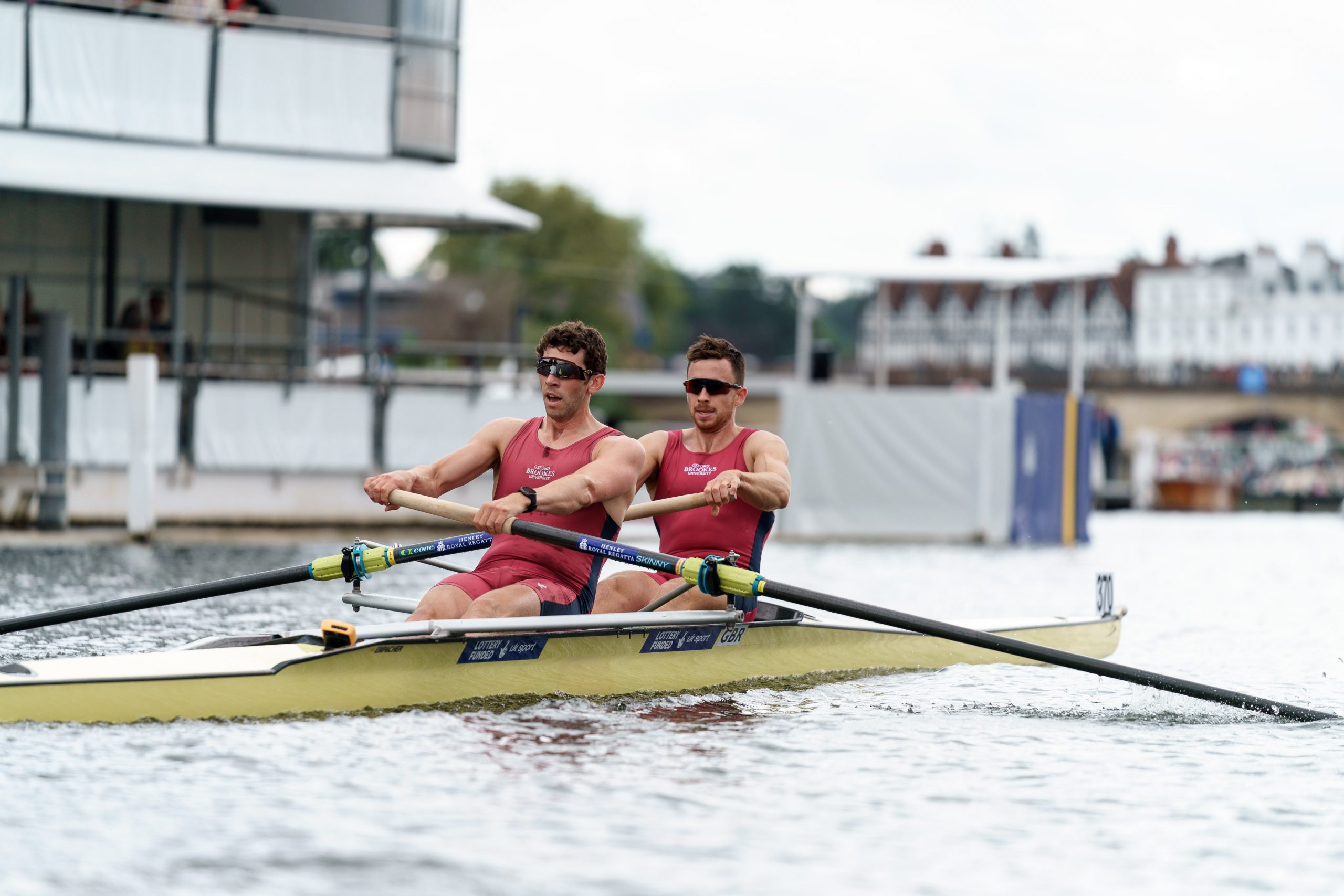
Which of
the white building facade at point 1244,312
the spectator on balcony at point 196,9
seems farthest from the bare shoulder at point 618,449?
the white building facade at point 1244,312

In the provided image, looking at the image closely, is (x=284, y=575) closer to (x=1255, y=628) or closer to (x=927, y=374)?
(x=1255, y=628)

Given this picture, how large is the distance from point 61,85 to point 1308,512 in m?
38.7

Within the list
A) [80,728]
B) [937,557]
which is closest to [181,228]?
[937,557]

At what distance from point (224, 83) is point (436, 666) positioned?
45.0ft

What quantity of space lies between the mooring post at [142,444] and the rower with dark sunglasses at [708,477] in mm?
9484

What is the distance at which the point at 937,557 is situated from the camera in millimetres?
18031

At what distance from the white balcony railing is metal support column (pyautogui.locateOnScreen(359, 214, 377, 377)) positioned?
106 centimetres

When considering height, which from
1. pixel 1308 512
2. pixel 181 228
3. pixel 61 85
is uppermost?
pixel 61 85

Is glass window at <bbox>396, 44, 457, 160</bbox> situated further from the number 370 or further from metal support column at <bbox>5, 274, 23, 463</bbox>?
the number 370

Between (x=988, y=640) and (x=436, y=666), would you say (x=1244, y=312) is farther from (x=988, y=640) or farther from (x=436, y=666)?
(x=436, y=666)

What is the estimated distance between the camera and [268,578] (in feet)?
25.0

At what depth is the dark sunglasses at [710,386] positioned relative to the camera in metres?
8.25

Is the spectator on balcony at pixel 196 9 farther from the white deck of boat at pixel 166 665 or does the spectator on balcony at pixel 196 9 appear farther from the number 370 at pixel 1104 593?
the white deck of boat at pixel 166 665

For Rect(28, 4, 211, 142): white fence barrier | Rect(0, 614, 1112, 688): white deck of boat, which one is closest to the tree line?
Rect(28, 4, 211, 142): white fence barrier
